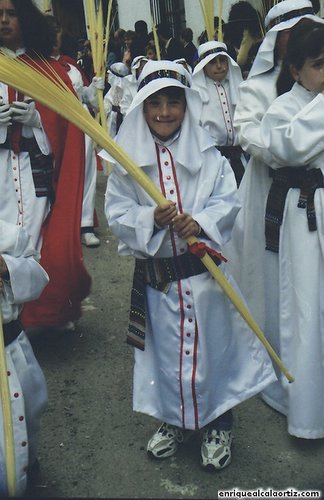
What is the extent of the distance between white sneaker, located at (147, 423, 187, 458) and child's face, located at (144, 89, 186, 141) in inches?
48.8

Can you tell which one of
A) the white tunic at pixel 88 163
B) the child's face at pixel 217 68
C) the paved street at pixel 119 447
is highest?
the child's face at pixel 217 68

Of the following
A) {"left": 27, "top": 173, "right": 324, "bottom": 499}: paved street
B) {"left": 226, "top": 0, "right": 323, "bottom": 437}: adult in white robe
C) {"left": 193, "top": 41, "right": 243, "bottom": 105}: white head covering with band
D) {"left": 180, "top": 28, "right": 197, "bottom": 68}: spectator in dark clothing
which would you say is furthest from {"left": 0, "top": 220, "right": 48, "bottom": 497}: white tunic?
{"left": 180, "top": 28, "right": 197, "bottom": 68}: spectator in dark clothing

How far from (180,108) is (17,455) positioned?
56.9 inches

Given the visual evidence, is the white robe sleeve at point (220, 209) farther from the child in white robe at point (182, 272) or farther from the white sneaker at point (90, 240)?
the white sneaker at point (90, 240)

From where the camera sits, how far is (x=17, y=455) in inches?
92.0

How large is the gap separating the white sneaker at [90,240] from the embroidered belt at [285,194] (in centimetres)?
310

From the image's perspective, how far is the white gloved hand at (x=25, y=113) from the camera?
3.63m

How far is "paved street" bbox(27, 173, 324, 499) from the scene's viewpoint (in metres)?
2.65

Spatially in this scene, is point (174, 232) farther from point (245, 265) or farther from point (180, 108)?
point (245, 265)

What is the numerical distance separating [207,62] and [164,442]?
3.23 meters

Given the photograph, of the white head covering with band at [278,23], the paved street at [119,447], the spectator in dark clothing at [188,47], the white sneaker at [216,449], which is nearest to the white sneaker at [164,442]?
the paved street at [119,447]

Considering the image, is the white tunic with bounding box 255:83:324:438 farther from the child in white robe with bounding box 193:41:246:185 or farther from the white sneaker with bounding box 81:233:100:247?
the white sneaker with bounding box 81:233:100:247

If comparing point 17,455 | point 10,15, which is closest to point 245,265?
point 17,455

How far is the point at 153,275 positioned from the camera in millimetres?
2684
